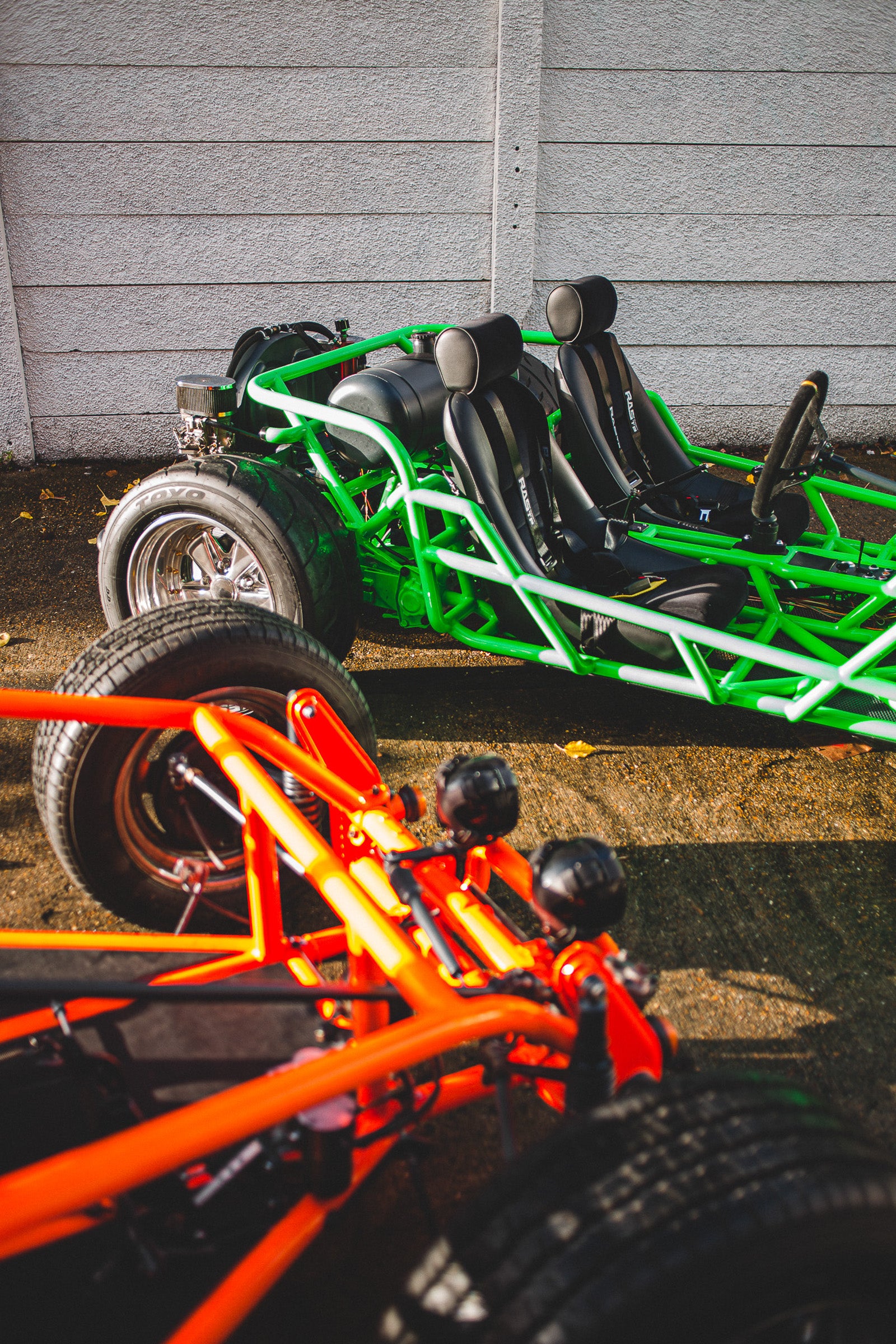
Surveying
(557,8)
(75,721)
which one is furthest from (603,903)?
(557,8)

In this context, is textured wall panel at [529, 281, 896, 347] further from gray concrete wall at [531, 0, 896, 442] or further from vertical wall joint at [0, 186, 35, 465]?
vertical wall joint at [0, 186, 35, 465]

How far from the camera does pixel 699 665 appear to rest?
262 centimetres

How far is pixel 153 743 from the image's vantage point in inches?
80.6

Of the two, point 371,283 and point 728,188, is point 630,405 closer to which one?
point 371,283

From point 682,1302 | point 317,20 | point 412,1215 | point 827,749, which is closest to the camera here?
point 682,1302

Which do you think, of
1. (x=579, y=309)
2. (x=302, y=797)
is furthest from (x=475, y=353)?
(x=302, y=797)

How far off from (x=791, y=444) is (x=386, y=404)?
4.55ft

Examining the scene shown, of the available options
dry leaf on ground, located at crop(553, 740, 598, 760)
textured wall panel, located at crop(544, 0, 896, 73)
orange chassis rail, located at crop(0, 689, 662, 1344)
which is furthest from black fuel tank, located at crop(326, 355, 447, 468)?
textured wall panel, located at crop(544, 0, 896, 73)

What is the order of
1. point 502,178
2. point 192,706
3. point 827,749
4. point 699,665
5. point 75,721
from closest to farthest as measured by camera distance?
1. point 192,706
2. point 75,721
3. point 699,665
4. point 827,749
5. point 502,178

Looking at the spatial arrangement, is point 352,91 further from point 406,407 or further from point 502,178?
point 406,407

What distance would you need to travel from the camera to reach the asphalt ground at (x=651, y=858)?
5.46 ft

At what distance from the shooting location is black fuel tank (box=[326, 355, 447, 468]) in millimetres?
3260

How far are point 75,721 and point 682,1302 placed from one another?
4.97 feet

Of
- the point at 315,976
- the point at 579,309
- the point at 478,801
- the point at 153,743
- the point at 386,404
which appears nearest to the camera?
the point at 478,801
